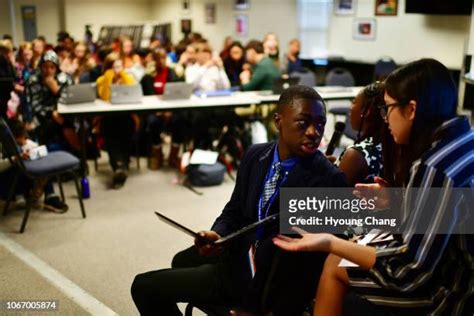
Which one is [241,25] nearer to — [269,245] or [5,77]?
[5,77]

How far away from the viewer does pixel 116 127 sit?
5.75 metres

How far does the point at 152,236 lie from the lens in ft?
13.8

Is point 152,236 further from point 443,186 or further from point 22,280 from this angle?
point 443,186

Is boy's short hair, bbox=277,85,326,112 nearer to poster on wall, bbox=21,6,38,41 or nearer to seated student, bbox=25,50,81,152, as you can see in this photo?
seated student, bbox=25,50,81,152

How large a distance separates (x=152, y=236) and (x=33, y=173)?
1.06 metres

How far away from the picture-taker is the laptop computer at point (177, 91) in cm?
574

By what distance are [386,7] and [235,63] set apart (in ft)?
10.5

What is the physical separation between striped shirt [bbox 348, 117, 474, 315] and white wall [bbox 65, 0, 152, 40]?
14.0 m

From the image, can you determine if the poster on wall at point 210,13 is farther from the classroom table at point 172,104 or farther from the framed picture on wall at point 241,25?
the classroom table at point 172,104

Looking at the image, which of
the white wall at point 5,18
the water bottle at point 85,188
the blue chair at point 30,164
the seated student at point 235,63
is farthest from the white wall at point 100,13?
the blue chair at point 30,164

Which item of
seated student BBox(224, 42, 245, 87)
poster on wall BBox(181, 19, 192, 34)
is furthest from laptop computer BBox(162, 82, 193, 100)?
poster on wall BBox(181, 19, 192, 34)

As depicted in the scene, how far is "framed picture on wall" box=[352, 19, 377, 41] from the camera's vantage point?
945cm

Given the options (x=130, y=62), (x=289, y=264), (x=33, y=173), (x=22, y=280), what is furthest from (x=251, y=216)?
(x=130, y=62)

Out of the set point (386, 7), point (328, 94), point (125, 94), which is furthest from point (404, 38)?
point (125, 94)
